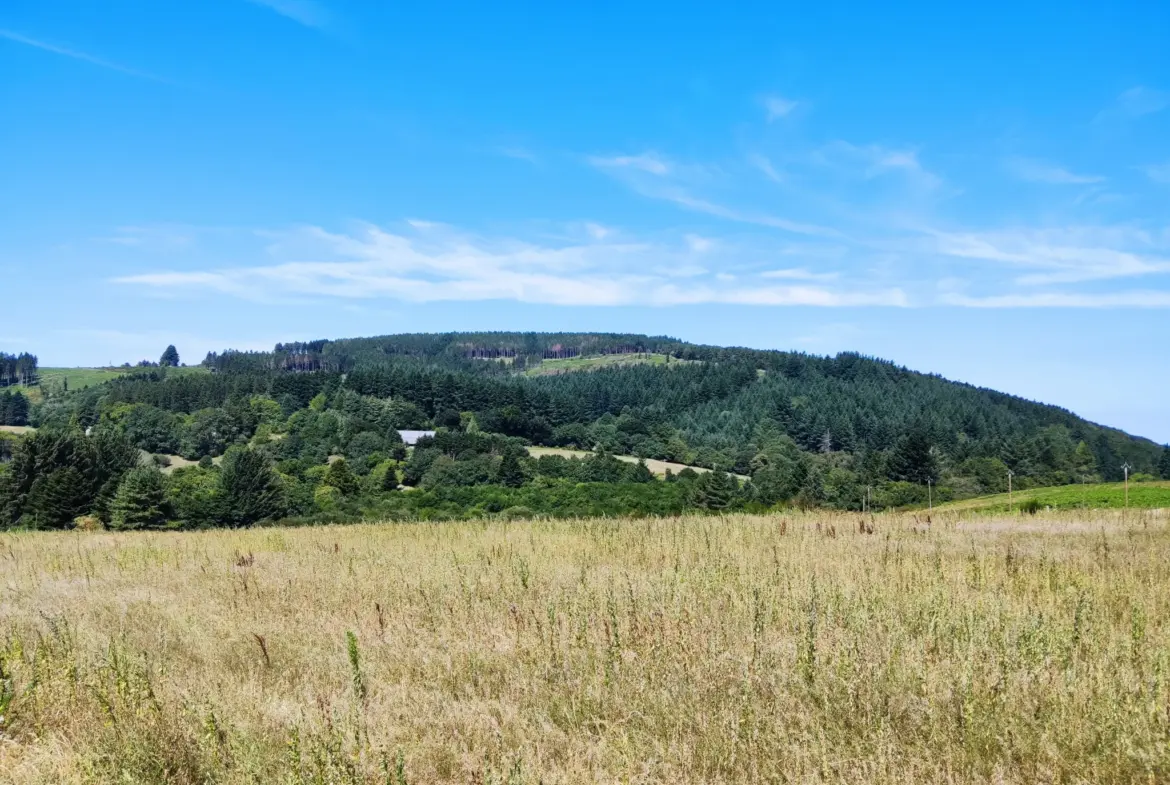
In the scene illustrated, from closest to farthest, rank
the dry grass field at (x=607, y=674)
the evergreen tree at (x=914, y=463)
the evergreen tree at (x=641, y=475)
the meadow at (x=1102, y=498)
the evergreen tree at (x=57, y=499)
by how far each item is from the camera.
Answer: the dry grass field at (x=607, y=674) < the meadow at (x=1102, y=498) < the evergreen tree at (x=57, y=499) < the evergreen tree at (x=641, y=475) < the evergreen tree at (x=914, y=463)

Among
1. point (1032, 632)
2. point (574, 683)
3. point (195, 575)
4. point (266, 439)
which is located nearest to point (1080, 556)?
point (1032, 632)

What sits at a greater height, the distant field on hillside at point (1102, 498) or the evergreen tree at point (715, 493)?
the distant field on hillside at point (1102, 498)

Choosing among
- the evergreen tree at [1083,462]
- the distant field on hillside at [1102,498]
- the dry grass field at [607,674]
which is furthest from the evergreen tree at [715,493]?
the evergreen tree at [1083,462]

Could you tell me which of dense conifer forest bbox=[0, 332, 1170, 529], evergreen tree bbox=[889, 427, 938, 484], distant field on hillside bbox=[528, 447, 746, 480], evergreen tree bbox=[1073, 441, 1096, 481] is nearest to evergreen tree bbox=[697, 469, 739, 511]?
dense conifer forest bbox=[0, 332, 1170, 529]

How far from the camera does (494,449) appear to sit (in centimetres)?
11606

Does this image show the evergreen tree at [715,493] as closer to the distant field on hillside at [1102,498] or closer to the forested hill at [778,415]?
the distant field on hillside at [1102,498]

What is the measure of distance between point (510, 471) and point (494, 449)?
1873 cm

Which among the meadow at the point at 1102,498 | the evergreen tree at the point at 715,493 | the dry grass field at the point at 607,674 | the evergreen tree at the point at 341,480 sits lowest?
the evergreen tree at the point at 341,480

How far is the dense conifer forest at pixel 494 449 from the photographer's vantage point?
68.2 metres

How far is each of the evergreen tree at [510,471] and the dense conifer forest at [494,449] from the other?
1.05 feet

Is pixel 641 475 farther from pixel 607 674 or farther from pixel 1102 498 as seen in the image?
pixel 607 674

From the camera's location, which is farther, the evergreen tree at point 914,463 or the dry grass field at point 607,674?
the evergreen tree at point 914,463

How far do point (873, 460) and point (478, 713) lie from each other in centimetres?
11598

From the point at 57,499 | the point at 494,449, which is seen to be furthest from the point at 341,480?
the point at 57,499
